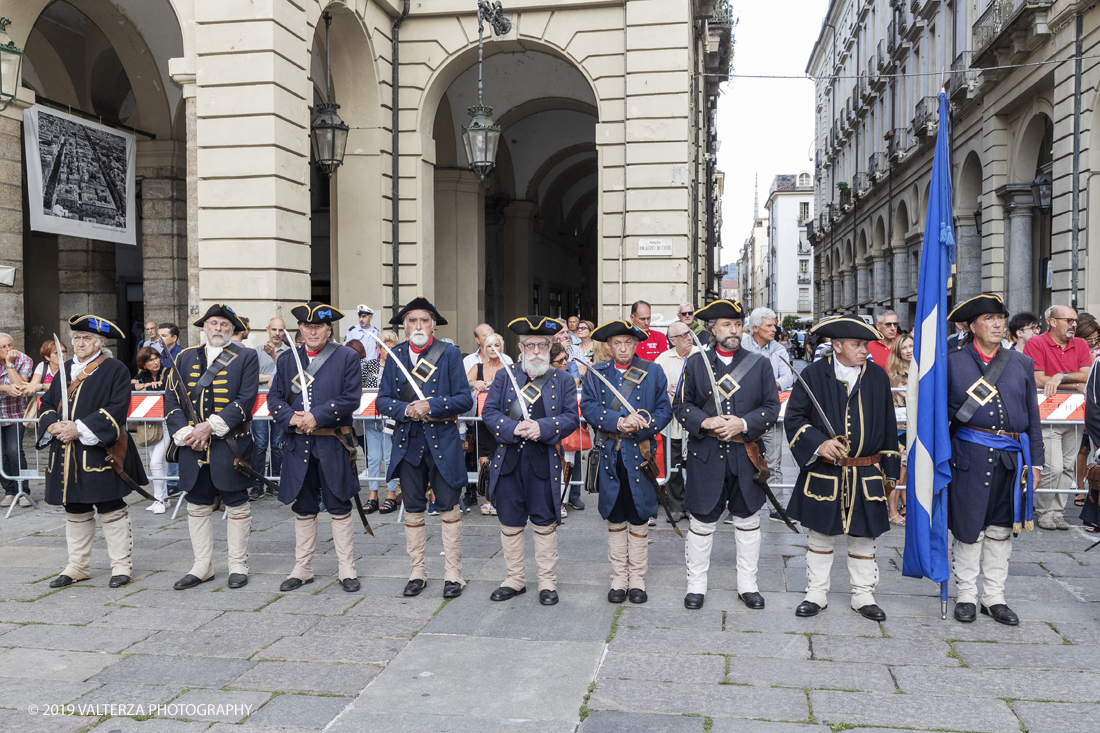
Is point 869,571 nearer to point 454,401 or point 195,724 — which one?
point 454,401

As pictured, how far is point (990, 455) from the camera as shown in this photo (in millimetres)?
5293

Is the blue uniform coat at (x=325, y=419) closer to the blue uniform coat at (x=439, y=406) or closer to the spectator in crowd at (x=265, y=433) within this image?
the blue uniform coat at (x=439, y=406)

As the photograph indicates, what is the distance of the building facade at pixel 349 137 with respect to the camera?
11.1 m

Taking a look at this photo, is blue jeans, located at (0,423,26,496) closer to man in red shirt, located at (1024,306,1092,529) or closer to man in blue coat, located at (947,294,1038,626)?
man in blue coat, located at (947,294,1038,626)

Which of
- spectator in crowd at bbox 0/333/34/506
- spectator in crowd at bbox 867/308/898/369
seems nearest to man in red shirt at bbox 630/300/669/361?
spectator in crowd at bbox 867/308/898/369

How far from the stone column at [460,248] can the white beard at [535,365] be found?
41.4 ft

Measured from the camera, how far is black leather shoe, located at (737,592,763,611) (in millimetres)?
5535

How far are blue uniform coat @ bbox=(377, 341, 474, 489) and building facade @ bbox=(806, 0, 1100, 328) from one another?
14.1 meters

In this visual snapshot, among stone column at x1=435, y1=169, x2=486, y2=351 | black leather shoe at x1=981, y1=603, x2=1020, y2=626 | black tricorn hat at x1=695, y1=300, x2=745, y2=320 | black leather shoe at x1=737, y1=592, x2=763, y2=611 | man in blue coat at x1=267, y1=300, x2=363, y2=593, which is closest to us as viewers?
black leather shoe at x1=981, y1=603, x2=1020, y2=626

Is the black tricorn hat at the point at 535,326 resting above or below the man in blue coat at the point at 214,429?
above

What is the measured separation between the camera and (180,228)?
53.6 ft

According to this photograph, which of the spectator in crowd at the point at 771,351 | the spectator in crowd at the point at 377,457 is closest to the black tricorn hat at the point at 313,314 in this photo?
the spectator in crowd at the point at 377,457

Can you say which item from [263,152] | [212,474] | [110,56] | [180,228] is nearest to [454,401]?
[212,474]

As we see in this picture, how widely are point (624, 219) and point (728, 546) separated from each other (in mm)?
7351
